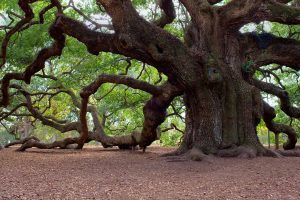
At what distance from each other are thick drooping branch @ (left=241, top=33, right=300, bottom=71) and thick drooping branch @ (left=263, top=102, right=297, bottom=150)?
1.42 metres

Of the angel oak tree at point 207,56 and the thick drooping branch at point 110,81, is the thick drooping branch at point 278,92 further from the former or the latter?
the thick drooping branch at point 110,81

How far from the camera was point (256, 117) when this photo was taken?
849cm

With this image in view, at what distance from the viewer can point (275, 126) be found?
10.8m

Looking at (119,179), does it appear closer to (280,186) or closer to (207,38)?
(280,186)

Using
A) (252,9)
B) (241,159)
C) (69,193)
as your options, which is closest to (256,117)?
(241,159)

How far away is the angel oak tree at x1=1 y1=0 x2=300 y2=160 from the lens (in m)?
7.76

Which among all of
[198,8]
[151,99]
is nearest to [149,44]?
[198,8]

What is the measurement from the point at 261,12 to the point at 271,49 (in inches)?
49.5

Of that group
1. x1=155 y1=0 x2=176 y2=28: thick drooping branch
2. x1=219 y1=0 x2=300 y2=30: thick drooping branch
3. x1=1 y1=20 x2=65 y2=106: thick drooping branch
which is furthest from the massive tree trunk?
x1=1 y1=20 x2=65 y2=106: thick drooping branch

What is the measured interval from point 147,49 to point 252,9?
2179 mm

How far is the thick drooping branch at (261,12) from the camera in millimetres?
7770

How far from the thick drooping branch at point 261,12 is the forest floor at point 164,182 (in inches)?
115

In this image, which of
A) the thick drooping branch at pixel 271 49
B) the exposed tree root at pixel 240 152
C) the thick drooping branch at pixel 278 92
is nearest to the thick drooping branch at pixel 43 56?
the thick drooping branch at pixel 271 49

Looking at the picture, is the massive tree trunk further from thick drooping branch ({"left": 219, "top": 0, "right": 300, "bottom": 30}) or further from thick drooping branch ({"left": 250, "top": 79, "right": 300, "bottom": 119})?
thick drooping branch ({"left": 250, "top": 79, "right": 300, "bottom": 119})
